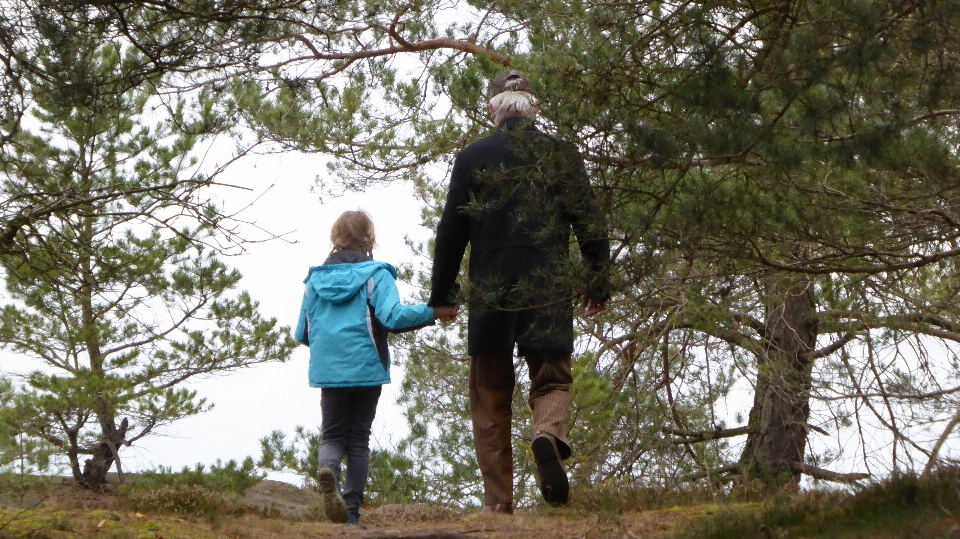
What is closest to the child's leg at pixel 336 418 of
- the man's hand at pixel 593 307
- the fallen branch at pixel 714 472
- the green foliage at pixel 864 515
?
the man's hand at pixel 593 307

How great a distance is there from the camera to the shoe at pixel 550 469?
15.0 ft

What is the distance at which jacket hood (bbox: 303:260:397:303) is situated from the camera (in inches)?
209

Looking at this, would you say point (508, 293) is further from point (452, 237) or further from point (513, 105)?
point (513, 105)

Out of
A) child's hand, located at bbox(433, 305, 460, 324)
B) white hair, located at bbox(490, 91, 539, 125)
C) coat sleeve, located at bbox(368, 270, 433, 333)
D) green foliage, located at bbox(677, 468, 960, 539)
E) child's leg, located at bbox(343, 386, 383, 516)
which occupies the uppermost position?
white hair, located at bbox(490, 91, 539, 125)

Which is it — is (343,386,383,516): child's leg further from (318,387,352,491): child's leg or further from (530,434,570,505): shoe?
(530,434,570,505): shoe

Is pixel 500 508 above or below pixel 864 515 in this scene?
above

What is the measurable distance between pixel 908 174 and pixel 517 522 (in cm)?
240

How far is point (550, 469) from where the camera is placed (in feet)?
15.2

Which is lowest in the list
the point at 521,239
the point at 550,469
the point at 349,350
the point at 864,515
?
the point at 864,515

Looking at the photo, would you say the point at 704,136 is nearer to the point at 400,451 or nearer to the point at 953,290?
the point at 953,290

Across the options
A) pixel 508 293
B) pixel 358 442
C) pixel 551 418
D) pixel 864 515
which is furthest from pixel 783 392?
pixel 864 515

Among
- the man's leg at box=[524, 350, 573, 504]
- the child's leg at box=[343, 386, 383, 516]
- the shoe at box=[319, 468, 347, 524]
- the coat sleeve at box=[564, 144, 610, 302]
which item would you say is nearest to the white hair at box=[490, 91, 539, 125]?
the coat sleeve at box=[564, 144, 610, 302]

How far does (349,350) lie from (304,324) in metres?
0.43

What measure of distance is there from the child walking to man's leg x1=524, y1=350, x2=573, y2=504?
2.24 ft
